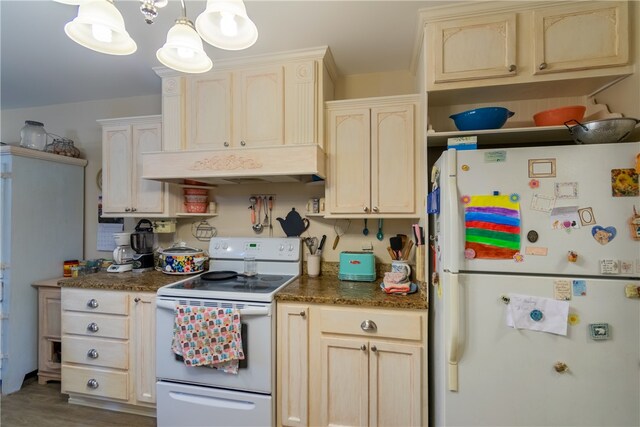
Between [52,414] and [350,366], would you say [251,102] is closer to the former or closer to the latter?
[350,366]

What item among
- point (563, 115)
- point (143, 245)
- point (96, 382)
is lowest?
point (96, 382)

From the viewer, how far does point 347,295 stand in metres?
1.72

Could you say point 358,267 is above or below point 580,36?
below

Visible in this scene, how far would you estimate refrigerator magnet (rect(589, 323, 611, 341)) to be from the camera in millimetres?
1196

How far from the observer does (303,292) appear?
5.85 ft

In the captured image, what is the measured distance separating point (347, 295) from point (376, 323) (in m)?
0.22

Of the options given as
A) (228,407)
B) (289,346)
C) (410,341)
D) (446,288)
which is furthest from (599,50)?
(228,407)

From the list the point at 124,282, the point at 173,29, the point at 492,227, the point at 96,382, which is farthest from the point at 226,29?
the point at 96,382

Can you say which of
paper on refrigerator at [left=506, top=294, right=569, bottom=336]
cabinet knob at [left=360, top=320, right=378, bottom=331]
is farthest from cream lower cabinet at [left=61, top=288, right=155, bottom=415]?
paper on refrigerator at [left=506, top=294, right=569, bottom=336]

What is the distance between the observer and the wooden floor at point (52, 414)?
6.40 ft

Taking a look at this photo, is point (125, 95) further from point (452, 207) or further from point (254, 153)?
point (452, 207)

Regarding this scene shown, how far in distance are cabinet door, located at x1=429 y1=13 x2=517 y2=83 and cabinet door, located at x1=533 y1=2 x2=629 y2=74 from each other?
0.13 metres

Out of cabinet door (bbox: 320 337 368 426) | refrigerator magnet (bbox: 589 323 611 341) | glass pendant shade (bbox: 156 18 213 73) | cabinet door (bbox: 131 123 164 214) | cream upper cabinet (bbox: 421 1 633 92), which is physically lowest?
cabinet door (bbox: 320 337 368 426)

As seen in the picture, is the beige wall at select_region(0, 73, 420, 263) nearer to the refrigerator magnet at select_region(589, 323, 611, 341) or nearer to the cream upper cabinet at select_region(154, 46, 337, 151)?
the cream upper cabinet at select_region(154, 46, 337, 151)
